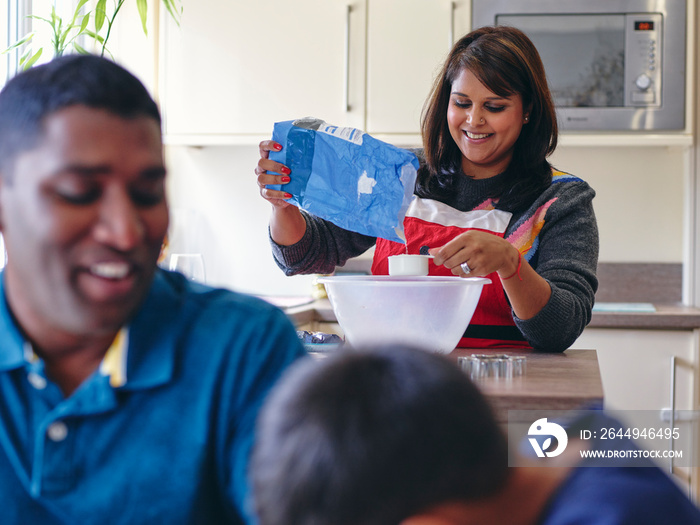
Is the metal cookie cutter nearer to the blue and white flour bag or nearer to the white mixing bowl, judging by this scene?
the white mixing bowl

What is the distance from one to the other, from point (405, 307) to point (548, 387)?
0.79 ft

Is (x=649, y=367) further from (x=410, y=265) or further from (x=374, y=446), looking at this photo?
(x=374, y=446)

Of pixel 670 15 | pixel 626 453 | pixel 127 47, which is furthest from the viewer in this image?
pixel 127 47

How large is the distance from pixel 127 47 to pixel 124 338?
7.76ft

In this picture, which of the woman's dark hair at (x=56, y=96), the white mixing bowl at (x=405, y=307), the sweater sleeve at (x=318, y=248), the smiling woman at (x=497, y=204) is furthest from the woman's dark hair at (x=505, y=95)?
the woman's dark hair at (x=56, y=96)

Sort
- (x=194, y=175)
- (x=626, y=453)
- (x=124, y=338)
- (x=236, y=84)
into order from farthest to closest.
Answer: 1. (x=194, y=175)
2. (x=236, y=84)
3. (x=124, y=338)
4. (x=626, y=453)

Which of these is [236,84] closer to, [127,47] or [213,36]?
[213,36]

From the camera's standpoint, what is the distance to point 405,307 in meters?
1.13

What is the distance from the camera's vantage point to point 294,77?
8.44ft

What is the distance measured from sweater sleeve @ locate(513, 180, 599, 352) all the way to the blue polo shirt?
2.45 feet

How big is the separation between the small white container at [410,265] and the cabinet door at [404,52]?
1.35m

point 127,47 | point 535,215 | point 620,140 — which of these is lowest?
point 535,215

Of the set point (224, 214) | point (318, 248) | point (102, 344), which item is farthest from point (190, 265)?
point (224, 214)

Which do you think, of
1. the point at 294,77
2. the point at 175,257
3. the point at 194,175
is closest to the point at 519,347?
the point at 175,257
